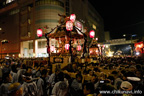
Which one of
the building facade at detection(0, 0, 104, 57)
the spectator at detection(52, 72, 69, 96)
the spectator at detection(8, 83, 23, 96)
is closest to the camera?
the spectator at detection(8, 83, 23, 96)

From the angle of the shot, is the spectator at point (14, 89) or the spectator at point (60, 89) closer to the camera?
the spectator at point (14, 89)

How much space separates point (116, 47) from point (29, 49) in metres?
62.2

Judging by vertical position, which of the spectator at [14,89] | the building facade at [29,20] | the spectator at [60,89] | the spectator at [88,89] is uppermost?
the building facade at [29,20]

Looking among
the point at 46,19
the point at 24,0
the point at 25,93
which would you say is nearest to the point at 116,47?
the point at 46,19

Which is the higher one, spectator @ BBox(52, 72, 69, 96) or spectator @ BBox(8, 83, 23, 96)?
spectator @ BBox(8, 83, 23, 96)

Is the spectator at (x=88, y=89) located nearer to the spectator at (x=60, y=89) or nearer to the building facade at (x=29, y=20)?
the spectator at (x=60, y=89)

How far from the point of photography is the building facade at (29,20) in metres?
30.5

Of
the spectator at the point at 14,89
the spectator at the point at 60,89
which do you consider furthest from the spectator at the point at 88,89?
the spectator at the point at 14,89

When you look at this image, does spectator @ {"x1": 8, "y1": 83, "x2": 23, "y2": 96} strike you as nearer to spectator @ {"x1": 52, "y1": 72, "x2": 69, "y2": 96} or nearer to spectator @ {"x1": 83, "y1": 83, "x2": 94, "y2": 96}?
spectator @ {"x1": 52, "y1": 72, "x2": 69, "y2": 96}

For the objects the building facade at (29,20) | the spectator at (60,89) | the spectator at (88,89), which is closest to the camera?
the spectator at (88,89)

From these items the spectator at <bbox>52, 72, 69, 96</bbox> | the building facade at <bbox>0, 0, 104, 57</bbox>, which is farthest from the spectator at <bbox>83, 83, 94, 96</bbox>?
the building facade at <bbox>0, 0, 104, 57</bbox>

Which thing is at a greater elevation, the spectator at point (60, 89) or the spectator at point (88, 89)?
the spectator at point (88, 89)

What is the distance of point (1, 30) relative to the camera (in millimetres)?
41719

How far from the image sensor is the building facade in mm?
30484
